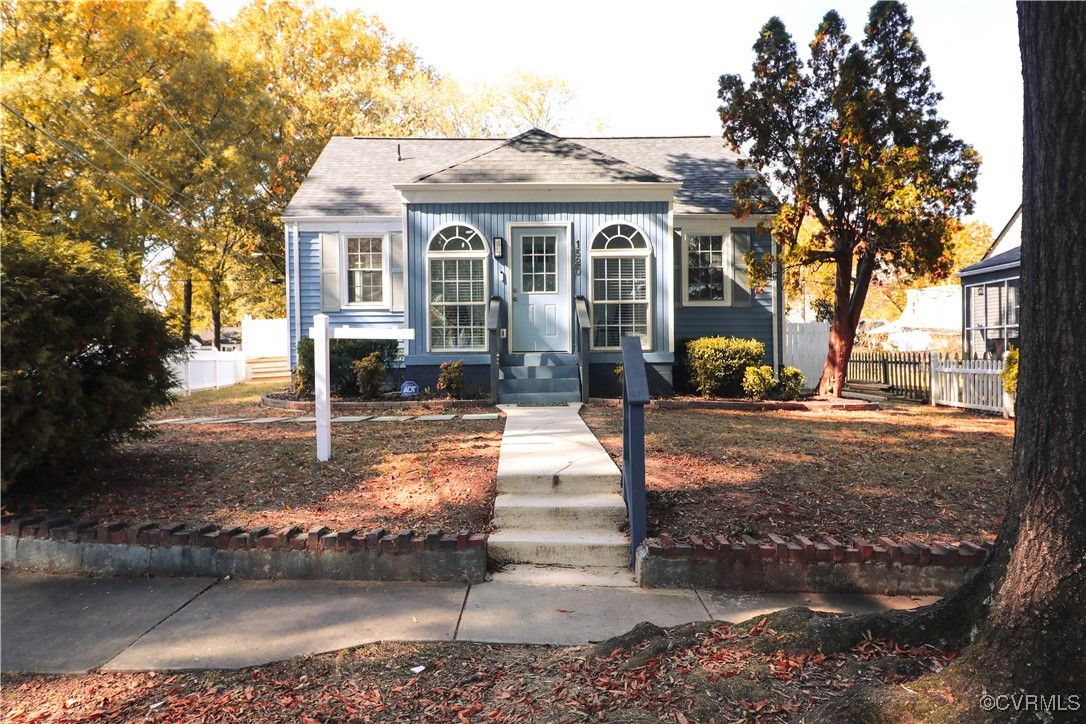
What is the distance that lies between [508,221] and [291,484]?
7.75 m

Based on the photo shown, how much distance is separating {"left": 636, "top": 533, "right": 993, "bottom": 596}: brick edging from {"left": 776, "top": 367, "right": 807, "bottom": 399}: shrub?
8.30 meters

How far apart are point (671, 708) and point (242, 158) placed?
2097 cm

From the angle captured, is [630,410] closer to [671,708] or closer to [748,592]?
[748,592]

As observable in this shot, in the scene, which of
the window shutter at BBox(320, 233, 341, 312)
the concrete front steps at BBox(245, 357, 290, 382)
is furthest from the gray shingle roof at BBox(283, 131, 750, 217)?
the concrete front steps at BBox(245, 357, 290, 382)

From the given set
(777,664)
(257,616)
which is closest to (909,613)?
(777,664)

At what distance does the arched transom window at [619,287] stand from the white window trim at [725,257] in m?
2.21

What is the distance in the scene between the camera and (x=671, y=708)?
2678mm

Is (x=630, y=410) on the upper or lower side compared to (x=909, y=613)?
upper

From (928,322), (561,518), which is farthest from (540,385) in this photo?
(928,322)

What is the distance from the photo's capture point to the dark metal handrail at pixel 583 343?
1149 centimetres

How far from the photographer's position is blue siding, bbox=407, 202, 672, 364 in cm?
1289

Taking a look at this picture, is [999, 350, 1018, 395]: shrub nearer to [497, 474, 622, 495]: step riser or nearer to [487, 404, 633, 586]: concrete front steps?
[487, 404, 633, 586]: concrete front steps

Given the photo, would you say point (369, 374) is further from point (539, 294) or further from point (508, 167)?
point (508, 167)

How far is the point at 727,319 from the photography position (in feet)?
49.3
